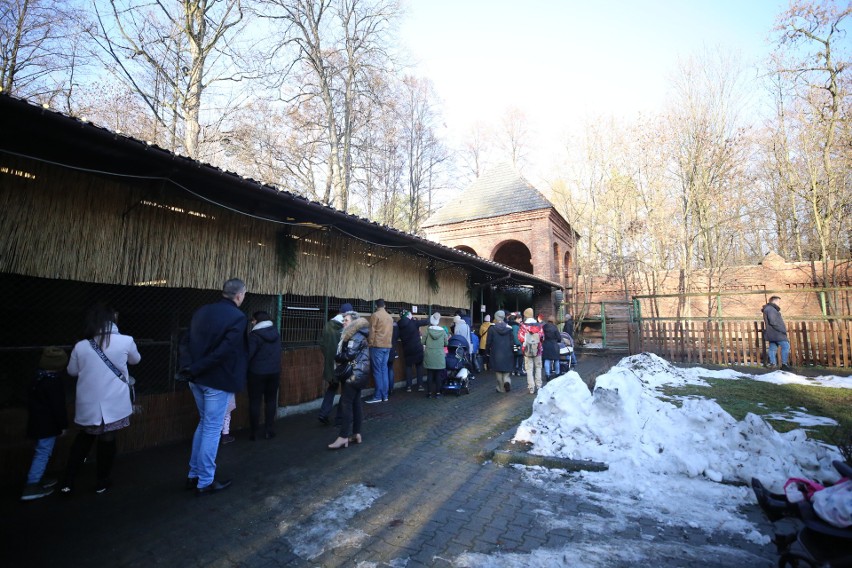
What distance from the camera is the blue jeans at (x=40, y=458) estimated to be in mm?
3678

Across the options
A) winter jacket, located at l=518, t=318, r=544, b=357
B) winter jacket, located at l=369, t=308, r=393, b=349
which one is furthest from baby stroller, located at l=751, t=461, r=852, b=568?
winter jacket, located at l=518, t=318, r=544, b=357

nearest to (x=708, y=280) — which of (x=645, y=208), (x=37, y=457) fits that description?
(x=645, y=208)

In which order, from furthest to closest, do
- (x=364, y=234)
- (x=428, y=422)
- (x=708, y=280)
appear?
(x=708, y=280), (x=364, y=234), (x=428, y=422)

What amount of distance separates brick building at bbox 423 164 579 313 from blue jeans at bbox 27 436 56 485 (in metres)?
19.8

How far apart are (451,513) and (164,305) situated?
5814mm

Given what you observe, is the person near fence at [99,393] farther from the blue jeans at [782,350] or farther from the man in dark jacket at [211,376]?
the blue jeans at [782,350]

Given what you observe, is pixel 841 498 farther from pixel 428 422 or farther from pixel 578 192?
pixel 578 192

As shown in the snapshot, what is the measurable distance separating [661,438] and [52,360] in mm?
6594

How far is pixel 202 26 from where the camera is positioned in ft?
44.7

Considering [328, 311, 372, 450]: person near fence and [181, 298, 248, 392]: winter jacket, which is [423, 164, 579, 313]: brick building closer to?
[328, 311, 372, 450]: person near fence

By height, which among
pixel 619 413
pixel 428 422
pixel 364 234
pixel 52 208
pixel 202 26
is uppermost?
pixel 202 26

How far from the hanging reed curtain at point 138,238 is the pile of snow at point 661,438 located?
188 inches

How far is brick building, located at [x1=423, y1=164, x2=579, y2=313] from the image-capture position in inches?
870

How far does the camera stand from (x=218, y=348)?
380cm
